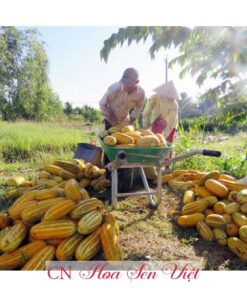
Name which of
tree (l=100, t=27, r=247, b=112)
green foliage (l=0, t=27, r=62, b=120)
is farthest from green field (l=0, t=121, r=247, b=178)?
green foliage (l=0, t=27, r=62, b=120)

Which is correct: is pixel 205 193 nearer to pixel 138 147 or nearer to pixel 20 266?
pixel 138 147

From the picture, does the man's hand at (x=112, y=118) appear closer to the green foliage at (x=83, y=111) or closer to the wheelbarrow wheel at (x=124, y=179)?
the wheelbarrow wheel at (x=124, y=179)

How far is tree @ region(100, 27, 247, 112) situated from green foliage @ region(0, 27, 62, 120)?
56.9ft

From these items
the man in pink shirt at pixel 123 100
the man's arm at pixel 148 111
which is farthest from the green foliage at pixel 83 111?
the man in pink shirt at pixel 123 100

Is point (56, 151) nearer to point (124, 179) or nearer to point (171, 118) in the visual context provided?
point (171, 118)

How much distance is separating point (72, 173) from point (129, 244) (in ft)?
6.14

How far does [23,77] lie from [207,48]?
18.5m

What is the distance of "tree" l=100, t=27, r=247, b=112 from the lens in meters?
2.29

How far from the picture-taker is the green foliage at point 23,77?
59.2 feet

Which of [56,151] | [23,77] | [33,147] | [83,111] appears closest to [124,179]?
[56,151]

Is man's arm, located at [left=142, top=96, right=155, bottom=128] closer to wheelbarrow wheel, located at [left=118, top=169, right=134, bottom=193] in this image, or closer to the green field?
the green field

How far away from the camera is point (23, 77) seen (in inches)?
752

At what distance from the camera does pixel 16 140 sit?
30.6 ft
